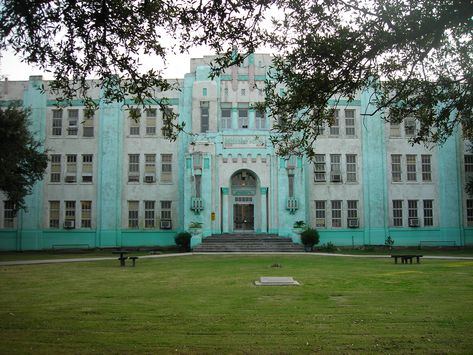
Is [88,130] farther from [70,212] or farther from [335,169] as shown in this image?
[335,169]

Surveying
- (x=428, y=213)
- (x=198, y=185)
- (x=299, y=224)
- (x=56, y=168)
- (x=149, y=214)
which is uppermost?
(x=56, y=168)

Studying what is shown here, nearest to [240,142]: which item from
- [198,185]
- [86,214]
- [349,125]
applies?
[198,185]

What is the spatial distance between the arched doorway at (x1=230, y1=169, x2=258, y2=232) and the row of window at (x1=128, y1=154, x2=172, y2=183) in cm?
491

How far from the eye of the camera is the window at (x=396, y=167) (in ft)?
133

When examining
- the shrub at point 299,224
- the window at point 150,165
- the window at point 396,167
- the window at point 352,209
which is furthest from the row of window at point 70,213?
the window at point 396,167

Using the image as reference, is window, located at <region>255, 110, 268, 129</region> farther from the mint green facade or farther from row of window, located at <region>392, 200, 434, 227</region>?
row of window, located at <region>392, 200, 434, 227</region>

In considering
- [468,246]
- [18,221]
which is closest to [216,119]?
[18,221]

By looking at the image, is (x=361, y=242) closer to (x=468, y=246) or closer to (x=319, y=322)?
(x=468, y=246)

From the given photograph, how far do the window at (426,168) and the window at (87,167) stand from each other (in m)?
25.0

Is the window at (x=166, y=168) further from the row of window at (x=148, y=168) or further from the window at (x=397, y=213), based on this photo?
the window at (x=397, y=213)

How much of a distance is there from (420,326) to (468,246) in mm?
33019

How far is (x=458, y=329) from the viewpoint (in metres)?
9.81

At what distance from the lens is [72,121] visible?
4034 centimetres

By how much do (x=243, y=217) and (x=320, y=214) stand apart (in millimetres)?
5826
